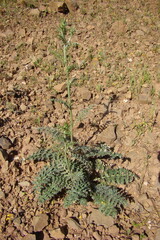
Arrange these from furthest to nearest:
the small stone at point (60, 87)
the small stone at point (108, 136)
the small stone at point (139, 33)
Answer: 1. the small stone at point (139, 33)
2. the small stone at point (60, 87)
3. the small stone at point (108, 136)

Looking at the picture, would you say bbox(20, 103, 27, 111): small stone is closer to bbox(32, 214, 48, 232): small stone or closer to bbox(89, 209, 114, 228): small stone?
bbox(32, 214, 48, 232): small stone

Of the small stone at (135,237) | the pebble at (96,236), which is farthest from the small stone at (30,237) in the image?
the small stone at (135,237)

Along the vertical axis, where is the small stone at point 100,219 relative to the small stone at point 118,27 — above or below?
below

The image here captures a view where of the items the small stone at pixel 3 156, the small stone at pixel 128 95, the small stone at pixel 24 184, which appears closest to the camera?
the small stone at pixel 24 184

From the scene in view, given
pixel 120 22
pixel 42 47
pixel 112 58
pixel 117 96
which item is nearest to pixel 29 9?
pixel 42 47

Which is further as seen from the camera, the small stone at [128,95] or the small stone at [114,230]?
the small stone at [128,95]

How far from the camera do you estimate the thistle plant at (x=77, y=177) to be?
2.53 m

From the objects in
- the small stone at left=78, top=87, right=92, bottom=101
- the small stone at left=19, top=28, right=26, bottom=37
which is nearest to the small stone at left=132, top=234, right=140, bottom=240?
the small stone at left=78, top=87, right=92, bottom=101

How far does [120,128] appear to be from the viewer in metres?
3.47

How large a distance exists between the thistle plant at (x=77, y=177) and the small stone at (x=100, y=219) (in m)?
0.07

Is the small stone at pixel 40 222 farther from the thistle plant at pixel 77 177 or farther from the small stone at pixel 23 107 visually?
the small stone at pixel 23 107

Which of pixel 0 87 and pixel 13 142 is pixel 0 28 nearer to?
pixel 0 87

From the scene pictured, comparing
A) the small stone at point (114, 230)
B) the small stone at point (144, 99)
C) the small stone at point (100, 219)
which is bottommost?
the small stone at point (114, 230)

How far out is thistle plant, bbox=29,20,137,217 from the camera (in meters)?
2.53
